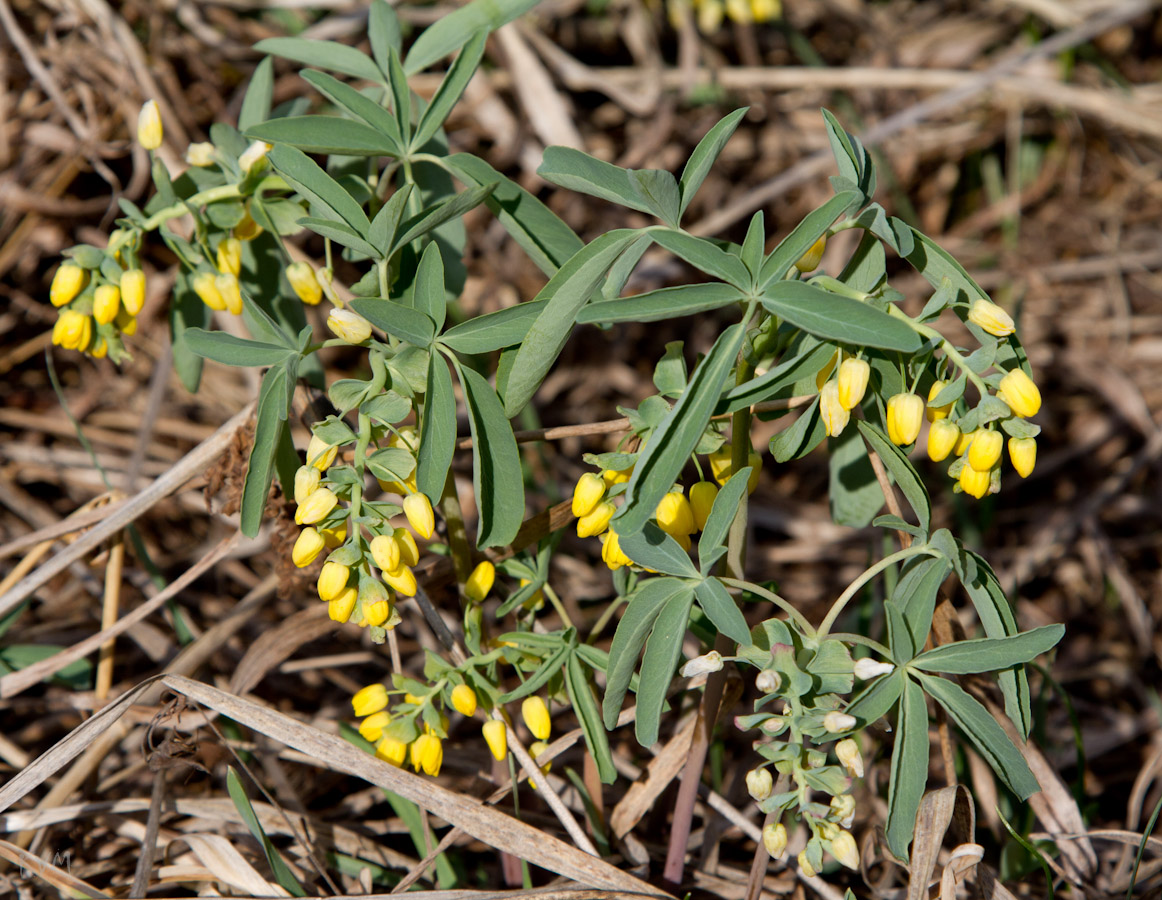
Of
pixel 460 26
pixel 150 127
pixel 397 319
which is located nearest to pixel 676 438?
pixel 397 319

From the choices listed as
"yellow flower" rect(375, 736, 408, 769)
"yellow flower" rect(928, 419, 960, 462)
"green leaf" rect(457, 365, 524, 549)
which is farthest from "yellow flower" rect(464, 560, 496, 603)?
"yellow flower" rect(928, 419, 960, 462)

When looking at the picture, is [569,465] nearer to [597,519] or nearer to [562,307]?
[597,519]

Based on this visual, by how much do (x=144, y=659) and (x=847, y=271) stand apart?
199 cm

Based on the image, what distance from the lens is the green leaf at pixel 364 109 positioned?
1.44 meters

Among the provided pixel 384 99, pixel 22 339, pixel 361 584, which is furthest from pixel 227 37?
pixel 361 584

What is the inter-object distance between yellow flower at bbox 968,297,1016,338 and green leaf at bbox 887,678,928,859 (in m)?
0.49

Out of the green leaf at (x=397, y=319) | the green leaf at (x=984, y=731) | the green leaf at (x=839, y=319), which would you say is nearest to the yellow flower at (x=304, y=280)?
the green leaf at (x=397, y=319)

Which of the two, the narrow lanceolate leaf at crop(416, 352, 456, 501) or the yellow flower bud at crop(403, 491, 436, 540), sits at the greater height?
the narrow lanceolate leaf at crop(416, 352, 456, 501)

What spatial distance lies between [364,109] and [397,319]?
0.42 m

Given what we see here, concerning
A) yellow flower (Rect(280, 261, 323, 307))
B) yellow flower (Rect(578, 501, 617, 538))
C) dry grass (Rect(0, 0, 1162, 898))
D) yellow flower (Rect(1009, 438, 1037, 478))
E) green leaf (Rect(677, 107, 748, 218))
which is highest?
green leaf (Rect(677, 107, 748, 218))

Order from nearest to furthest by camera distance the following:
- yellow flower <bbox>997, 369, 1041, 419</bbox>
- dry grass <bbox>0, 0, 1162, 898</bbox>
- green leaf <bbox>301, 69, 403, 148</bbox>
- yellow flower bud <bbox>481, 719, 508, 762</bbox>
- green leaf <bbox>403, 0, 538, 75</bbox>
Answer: yellow flower <bbox>997, 369, 1041, 419</bbox>, green leaf <bbox>301, 69, 403, 148</bbox>, yellow flower bud <bbox>481, 719, 508, 762</bbox>, green leaf <bbox>403, 0, 538, 75</bbox>, dry grass <bbox>0, 0, 1162, 898</bbox>

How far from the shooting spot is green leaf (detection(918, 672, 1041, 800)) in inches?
52.7

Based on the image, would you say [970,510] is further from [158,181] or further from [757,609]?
[158,181]

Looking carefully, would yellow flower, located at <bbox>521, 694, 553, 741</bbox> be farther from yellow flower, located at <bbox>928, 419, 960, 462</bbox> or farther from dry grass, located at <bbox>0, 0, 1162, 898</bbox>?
yellow flower, located at <bbox>928, 419, 960, 462</bbox>
